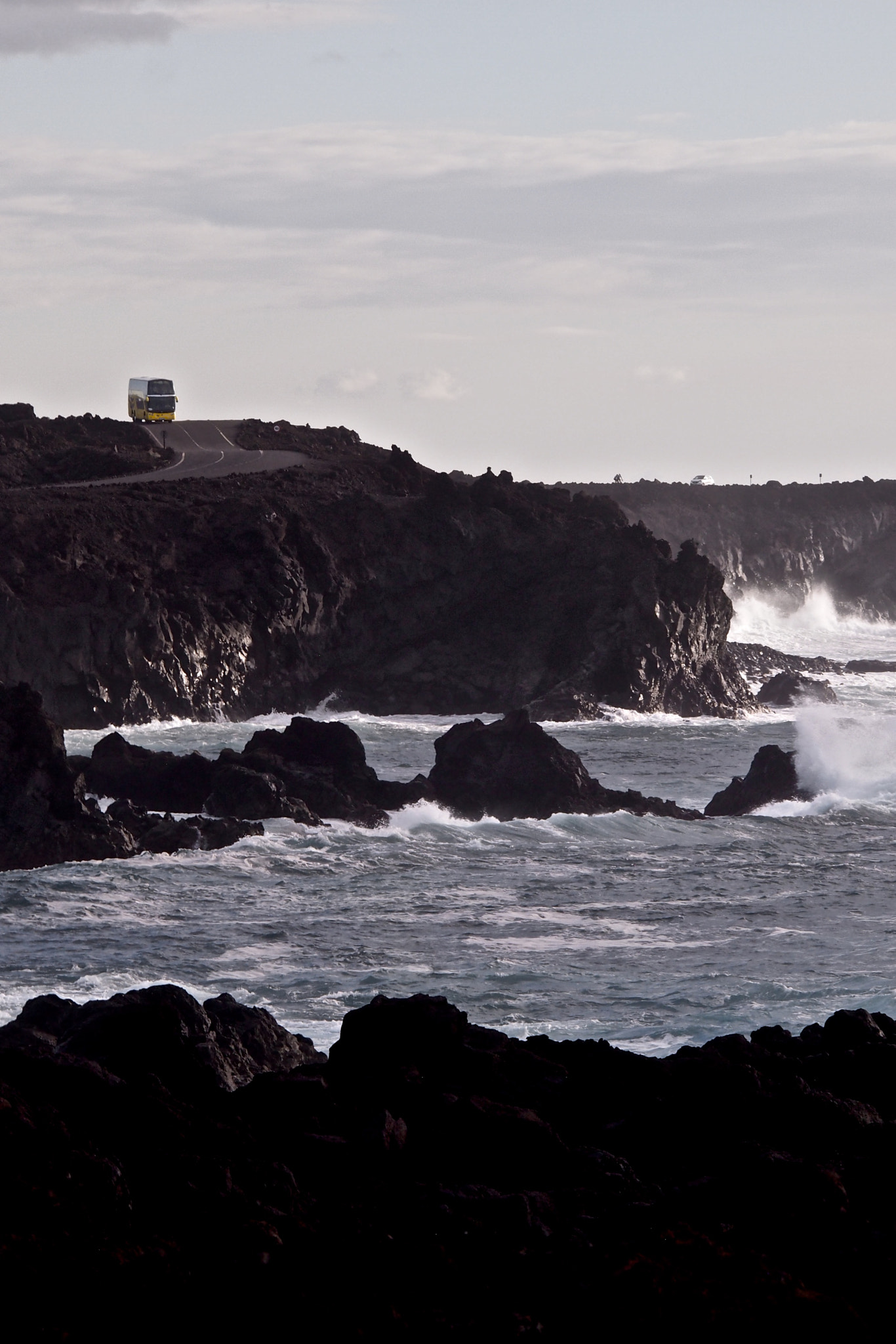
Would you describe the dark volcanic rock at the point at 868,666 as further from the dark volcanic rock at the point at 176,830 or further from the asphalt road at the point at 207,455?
the dark volcanic rock at the point at 176,830

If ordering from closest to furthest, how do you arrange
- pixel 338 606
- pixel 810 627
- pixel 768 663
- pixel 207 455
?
1. pixel 338 606
2. pixel 768 663
3. pixel 207 455
4. pixel 810 627

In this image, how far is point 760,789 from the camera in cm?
4634

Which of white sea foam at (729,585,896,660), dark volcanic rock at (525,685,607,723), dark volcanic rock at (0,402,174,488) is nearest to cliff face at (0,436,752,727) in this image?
dark volcanic rock at (525,685,607,723)

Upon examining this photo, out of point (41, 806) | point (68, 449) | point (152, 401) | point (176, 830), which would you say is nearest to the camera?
point (41, 806)

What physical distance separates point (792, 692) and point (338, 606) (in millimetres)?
20092

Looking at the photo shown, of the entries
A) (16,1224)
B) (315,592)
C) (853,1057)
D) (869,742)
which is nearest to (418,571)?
(315,592)

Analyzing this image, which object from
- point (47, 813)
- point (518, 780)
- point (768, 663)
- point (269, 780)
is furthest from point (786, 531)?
point (47, 813)

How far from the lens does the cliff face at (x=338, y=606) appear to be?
210 ft

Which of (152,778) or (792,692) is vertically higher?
(792,692)

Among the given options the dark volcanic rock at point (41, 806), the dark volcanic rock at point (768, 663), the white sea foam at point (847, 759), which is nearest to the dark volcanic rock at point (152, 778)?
the dark volcanic rock at point (41, 806)

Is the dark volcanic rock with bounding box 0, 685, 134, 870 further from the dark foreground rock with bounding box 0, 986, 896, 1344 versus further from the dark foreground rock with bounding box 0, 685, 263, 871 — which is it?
the dark foreground rock with bounding box 0, 986, 896, 1344

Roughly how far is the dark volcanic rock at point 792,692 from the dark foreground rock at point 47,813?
41.6 meters

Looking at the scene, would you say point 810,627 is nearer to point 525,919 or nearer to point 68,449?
point 68,449

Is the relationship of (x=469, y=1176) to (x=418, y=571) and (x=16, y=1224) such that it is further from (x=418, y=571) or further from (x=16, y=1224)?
(x=418, y=571)
